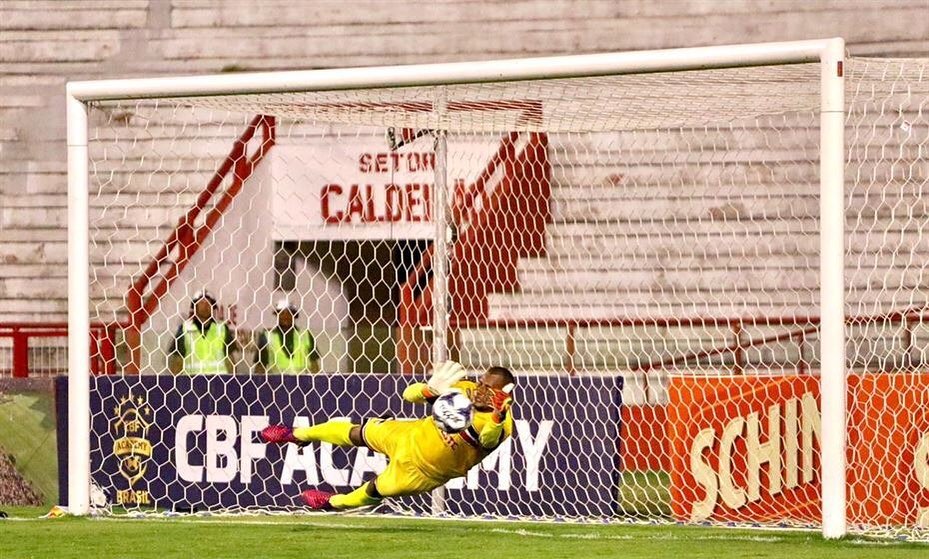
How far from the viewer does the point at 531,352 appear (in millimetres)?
13547

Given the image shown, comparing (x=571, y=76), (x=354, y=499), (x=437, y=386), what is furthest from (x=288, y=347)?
(x=571, y=76)

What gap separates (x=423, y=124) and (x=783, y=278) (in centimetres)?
490

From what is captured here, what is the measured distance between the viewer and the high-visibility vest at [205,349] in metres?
11.6

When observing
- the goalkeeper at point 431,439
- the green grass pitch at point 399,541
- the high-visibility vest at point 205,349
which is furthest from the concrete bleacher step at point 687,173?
the goalkeeper at point 431,439

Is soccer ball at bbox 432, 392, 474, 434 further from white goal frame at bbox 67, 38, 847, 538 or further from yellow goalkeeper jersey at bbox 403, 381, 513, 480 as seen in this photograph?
white goal frame at bbox 67, 38, 847, 538

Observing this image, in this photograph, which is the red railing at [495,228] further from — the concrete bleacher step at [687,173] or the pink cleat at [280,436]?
the pink cleat at [280,436]

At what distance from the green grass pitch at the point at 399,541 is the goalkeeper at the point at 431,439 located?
0.22 meters

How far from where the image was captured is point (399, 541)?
25.5ft

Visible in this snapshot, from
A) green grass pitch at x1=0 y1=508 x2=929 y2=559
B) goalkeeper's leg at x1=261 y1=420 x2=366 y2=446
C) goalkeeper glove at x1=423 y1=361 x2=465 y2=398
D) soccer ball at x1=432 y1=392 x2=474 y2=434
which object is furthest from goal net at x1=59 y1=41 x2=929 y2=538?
soccer ball at x1=432 y1=392 x2=474 y2=434

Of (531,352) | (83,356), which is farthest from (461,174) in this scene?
(83,356)

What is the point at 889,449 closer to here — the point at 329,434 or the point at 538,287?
the point at 329,434

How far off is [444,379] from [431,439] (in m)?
0.30

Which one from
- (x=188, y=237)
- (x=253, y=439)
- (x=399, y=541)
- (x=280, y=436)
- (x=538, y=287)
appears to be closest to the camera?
(x=399, y=541)

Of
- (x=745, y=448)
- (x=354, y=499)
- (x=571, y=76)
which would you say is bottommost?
(x=354, y=499)
